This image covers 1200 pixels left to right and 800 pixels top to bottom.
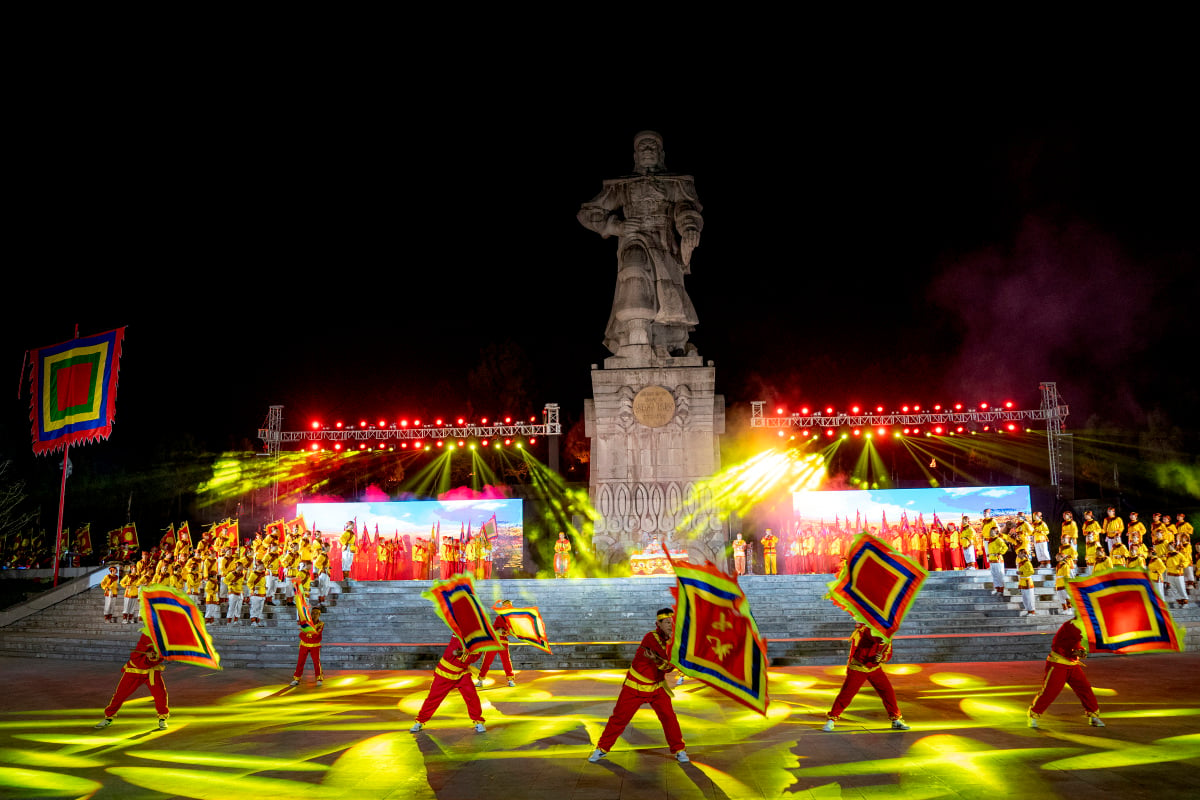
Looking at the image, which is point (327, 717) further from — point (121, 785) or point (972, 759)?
point (972, 759)

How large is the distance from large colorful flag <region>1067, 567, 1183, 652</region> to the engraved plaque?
46.5ft

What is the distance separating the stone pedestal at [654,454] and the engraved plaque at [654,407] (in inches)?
1.1

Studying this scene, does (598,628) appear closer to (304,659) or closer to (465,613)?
(304,659)

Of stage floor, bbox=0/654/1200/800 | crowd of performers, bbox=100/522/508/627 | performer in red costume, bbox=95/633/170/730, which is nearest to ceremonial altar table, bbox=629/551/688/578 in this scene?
crowd of performers, bbox=100/522/508/627

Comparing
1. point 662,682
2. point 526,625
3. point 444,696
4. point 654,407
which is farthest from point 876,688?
point 654,407

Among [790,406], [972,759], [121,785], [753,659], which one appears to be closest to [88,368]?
[121,785]

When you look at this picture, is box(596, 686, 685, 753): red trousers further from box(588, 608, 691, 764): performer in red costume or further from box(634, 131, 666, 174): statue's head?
box(634, 131, 666, 174): statue's head

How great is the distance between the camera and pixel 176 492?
130ft

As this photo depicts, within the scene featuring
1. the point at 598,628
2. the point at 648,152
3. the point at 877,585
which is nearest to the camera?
the point at 877,585

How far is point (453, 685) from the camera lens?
346 inches

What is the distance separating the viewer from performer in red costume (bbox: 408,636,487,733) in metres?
8.73

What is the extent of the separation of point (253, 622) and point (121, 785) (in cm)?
1139

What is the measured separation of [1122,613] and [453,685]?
743 centimetres

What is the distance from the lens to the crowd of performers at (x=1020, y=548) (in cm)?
1729
